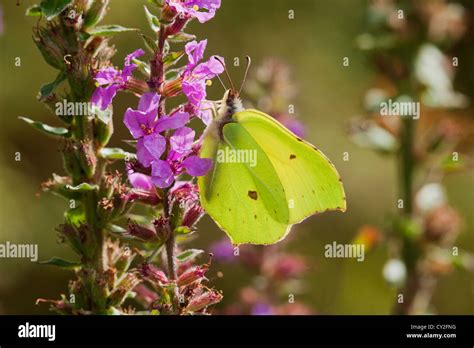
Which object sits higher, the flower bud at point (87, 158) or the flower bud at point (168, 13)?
the flower bud at point (168, 13)

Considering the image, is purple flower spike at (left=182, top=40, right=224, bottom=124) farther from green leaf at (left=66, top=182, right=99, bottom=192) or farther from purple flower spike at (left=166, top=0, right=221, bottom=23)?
green leaf at (left=66, top=182, right=99, bottom=192)

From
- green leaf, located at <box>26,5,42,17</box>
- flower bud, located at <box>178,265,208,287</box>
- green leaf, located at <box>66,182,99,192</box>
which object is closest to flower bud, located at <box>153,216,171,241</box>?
flower bud, located at <box>178,265,208,287</box>

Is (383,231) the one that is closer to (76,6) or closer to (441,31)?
(441,31)

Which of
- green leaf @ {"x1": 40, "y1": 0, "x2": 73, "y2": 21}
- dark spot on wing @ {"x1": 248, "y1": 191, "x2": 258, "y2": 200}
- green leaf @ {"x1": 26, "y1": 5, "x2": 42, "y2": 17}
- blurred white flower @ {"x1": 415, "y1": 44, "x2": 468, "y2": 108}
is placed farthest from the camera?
blurred white flower @ {"x1": 415, "y1": 44, "x2": 468, "y2": 108}

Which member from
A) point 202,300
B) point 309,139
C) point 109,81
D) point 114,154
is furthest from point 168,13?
point 309,139

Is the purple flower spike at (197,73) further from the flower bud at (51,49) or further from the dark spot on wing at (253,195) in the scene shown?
the dark spot on wing at (253,195)
